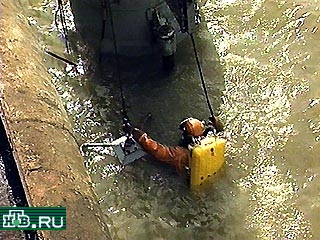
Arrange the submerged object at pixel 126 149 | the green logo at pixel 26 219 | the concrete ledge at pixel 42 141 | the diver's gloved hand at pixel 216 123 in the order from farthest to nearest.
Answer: the diver's gloved hand at pixel 216 123, the submerged object at pixel 126 149, the concrete ledge at pixel 42 141, the green logo at pixel 26 219

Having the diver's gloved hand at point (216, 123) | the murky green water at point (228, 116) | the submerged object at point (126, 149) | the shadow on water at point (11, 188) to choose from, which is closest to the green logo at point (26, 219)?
the shadow on water at point (11, 188)

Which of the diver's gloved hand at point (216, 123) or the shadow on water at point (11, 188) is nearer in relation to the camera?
the shadow on water at point (11, 188)

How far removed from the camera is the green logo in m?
3.82

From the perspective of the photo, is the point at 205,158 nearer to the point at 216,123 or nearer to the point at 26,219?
the point at 216,123

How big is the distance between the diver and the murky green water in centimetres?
24

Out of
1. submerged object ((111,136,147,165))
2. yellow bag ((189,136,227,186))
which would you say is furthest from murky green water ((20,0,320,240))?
submerged object ((111,136,147,165))

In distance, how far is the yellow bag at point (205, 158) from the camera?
5.53 meters

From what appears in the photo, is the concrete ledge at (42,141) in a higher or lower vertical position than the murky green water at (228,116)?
higher

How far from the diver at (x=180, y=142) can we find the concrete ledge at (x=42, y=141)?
569mm

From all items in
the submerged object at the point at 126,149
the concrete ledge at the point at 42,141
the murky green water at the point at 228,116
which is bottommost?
the murky green water at the point at 228,116

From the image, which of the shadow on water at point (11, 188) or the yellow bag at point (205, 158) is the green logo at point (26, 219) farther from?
the yellow bag at point (205, 158)

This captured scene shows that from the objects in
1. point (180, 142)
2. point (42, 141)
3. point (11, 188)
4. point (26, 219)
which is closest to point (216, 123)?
point (180, 142)

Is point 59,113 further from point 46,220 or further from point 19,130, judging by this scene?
point 46,220

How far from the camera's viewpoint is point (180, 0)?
6.41 meters
